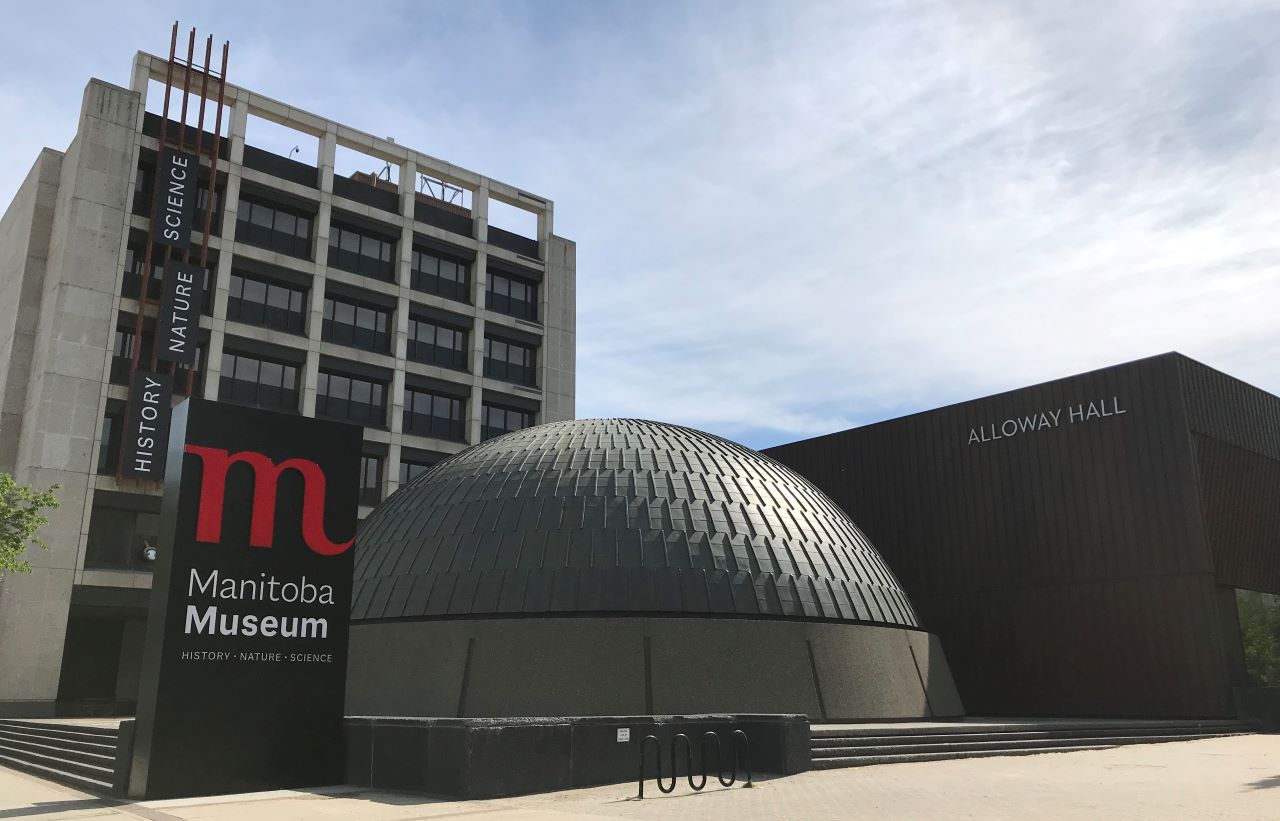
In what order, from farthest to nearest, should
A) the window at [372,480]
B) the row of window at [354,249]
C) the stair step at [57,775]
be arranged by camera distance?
the window at [372,480] < the row of window at [354,249] < the stair step at [57,775]

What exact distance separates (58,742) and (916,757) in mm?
21276

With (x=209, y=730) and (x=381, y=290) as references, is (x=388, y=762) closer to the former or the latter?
(x=209, y=730)

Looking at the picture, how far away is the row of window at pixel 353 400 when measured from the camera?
53.7 meters

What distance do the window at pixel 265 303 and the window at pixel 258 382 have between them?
2.18 meters

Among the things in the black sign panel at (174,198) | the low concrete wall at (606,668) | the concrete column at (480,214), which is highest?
the concrete column at (480,214)

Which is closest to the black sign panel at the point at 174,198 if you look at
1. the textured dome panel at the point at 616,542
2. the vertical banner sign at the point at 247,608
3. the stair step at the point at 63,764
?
the textured dome panel at the point at 616,542

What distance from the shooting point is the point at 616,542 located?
95.2ft

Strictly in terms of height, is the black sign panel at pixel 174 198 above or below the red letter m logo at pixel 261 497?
above

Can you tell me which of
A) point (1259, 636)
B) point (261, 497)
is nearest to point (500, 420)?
point (1259, 636)

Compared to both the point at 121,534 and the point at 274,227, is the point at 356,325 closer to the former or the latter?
the point at 274,227

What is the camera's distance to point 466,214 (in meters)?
69.0

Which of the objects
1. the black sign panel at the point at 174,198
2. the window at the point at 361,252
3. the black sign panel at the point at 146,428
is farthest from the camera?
the window at the point at 361,252

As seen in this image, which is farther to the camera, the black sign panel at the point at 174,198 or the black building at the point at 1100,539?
the black sign panel at the point at 174,198

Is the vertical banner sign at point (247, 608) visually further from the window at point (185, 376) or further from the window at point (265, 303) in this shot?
the window at point (265, 303)
